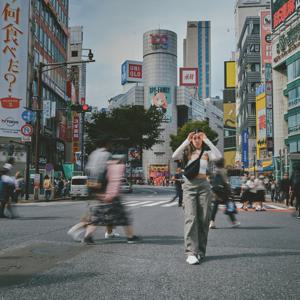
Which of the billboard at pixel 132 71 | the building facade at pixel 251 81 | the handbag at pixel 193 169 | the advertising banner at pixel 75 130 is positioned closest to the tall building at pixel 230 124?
the building facade at pixel 251 81

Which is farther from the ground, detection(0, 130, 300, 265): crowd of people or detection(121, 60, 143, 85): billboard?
detection(121, 60, 143, 85): billboard

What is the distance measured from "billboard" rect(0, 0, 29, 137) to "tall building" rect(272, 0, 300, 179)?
77.2 ft

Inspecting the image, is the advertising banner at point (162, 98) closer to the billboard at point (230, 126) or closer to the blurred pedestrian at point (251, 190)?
the billboard at point (230, 126)

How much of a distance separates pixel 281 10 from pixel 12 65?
29.0 meters

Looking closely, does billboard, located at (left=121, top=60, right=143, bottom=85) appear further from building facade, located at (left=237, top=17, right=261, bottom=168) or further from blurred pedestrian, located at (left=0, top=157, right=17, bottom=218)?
blurred pedestrian, located at (left=0, top=157, right=17, bottom=218)

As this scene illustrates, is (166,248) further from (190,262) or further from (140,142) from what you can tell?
(140,142)

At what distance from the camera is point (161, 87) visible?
120 metres

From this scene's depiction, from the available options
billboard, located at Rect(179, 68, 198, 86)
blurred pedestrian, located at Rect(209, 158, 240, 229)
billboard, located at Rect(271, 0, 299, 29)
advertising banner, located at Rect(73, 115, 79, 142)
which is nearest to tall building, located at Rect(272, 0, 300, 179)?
billboard, located at Rect(271, 0, 299, 29)

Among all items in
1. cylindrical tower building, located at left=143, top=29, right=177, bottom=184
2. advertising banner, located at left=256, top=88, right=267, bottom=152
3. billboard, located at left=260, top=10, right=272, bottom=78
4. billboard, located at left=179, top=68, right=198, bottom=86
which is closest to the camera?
advertising banner, located at left=256, top=88, right=267, bottom=152

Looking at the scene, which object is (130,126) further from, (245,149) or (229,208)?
(229,208)

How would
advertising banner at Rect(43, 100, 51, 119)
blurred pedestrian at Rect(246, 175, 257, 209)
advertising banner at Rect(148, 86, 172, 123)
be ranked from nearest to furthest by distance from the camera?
blurred pedestrian at Rect(246, 175, 257, 209), advertising banner at Rect(43, 100, 51, 119), advertising banner at Rect(148, 86, 172, 123)

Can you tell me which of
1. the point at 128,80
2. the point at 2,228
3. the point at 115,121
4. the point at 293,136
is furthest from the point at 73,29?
the point at 2,228

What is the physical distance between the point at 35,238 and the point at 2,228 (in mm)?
1941

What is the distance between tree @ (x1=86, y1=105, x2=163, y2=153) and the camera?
42094mm
